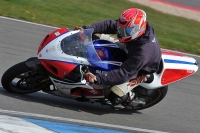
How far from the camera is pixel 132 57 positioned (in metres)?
6.34

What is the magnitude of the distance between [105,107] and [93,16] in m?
6.63

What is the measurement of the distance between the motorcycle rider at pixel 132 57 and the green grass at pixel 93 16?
5513 mm

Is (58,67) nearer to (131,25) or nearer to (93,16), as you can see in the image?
(131,25)

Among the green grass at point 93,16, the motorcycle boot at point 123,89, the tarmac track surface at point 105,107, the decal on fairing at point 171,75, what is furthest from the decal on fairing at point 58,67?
the green grass at point 93,16

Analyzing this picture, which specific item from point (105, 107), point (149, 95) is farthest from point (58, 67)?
point (149, 95)

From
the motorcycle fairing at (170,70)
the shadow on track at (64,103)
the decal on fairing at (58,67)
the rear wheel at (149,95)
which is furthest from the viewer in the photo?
the rear wheel at (149,95)

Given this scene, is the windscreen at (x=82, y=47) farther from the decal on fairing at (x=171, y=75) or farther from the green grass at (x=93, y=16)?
the green grass at (x=93, y=16)

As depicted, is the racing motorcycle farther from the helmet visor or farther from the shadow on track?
the helmet visor

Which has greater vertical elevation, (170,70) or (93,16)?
(93,16)

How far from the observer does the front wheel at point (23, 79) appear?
640 cm

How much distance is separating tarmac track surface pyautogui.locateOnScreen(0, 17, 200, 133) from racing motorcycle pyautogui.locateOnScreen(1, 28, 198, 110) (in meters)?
0.22

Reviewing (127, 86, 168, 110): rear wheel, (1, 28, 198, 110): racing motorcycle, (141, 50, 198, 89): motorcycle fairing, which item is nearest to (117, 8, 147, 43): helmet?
(1, 28, 198, 110): racing motorcycle

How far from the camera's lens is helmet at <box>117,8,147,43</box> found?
617 cm

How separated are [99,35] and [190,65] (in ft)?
4.95
